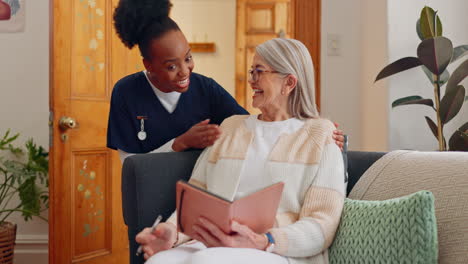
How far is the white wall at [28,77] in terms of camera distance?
3.19 m

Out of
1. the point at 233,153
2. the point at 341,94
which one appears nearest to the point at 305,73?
the point at 233,153

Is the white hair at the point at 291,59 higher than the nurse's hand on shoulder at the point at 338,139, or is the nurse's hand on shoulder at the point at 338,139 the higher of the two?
the white hair at the point at 291,59

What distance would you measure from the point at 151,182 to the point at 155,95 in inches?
21.2

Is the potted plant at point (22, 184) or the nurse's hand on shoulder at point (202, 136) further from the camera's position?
the potted plant at point (22, 184)

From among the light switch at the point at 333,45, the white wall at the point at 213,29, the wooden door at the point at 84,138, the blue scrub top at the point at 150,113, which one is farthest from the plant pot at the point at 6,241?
the white wall at the point at 213,29

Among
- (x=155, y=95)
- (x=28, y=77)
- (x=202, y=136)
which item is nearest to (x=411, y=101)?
(x=202, y=136)

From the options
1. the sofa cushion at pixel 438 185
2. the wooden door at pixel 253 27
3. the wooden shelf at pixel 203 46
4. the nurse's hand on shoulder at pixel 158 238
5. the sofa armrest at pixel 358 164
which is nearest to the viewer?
the sofa cushion at pixel 438 185

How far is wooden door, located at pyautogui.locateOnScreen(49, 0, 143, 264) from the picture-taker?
8.52ft

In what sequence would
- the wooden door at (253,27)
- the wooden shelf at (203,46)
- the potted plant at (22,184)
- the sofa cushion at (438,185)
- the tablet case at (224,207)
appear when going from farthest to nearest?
the wooden shelf at (203,46)
the wooden door at (253,27)
the potted plant at (22,184)
the sofa cushion at (438,185)
the tablet case at (224,207)

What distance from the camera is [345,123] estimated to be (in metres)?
2.91

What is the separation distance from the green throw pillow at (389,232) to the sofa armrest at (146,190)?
24.2 inches

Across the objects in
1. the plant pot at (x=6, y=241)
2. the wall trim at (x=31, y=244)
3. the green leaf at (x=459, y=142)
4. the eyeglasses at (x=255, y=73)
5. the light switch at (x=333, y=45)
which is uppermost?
the light switch at (x=333, y=45)

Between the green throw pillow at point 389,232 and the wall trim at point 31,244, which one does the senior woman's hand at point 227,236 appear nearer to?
the green throw pillow at point 389,232

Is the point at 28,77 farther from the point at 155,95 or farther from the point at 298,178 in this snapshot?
the point at 298,178
